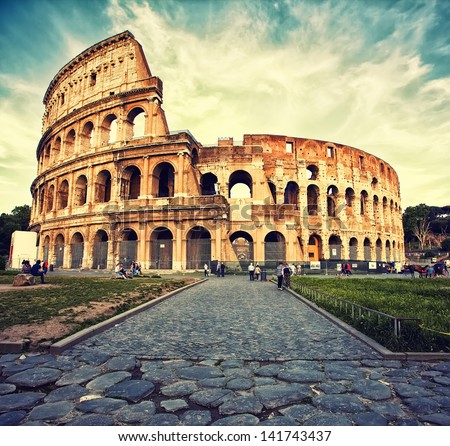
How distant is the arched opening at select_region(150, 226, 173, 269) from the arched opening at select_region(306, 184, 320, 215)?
1529cm

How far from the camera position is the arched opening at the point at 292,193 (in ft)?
107

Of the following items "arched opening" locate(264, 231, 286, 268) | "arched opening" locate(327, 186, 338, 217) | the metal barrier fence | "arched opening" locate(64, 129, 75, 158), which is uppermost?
"arched opening" locate(64, 129, 75, 158)

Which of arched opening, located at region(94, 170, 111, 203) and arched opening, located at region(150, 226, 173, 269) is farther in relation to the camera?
arched opening, located at region(94, 170, 111, 203)

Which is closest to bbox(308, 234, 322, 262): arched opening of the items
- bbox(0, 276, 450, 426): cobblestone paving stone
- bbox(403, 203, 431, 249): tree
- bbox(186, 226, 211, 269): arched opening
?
bbox(186, 226, 211, 269): arched opening

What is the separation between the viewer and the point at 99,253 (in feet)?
86.0

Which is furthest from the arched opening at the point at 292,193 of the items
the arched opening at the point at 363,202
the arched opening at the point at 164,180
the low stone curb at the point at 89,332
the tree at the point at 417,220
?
the tree at the point at 417,220

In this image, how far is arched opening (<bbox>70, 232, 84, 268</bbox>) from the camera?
1075 inches

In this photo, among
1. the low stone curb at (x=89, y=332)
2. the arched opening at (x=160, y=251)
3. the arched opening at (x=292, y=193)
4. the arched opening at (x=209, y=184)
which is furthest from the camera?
the arched opening at (x=292, y=193)

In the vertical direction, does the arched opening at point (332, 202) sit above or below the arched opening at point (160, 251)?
above

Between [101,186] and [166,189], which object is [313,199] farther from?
[101,186]

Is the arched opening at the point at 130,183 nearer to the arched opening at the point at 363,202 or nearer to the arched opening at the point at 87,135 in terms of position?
the arched opening at the point at 87,135

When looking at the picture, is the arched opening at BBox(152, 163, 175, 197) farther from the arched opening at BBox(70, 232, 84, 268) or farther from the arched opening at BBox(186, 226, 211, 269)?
the arched opening at BBox(70, 232, 84, 268)

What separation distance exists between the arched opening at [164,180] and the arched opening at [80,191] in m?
7.24
